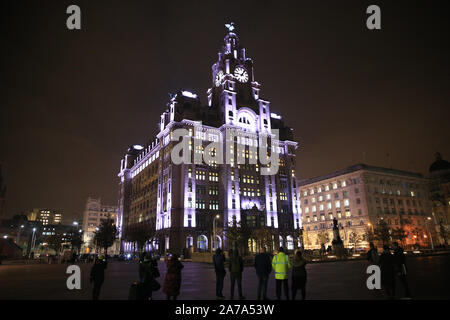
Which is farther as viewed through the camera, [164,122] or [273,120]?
[273,120]

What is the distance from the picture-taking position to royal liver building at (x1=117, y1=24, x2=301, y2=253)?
8019cm

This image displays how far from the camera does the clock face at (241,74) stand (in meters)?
101

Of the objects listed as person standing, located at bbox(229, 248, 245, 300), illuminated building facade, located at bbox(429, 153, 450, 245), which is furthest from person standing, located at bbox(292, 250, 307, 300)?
illuminated building facade, located at bbox(429, 153, 450, 245)

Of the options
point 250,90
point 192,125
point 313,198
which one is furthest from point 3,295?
point 313,198

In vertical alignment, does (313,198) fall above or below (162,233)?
above

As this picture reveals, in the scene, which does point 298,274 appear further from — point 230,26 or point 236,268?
point 230,26

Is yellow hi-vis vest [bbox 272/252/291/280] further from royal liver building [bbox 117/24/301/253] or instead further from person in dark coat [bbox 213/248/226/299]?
royal liver building [bbox 117/24/301/253]

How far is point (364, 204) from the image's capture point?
93.7 m

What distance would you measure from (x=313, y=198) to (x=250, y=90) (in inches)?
1744

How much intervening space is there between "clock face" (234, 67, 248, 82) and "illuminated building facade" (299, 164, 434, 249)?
4380cm

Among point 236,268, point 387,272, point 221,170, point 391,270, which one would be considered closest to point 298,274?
point 236,268

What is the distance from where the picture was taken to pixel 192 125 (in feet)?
284

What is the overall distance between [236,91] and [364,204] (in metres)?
52.5
